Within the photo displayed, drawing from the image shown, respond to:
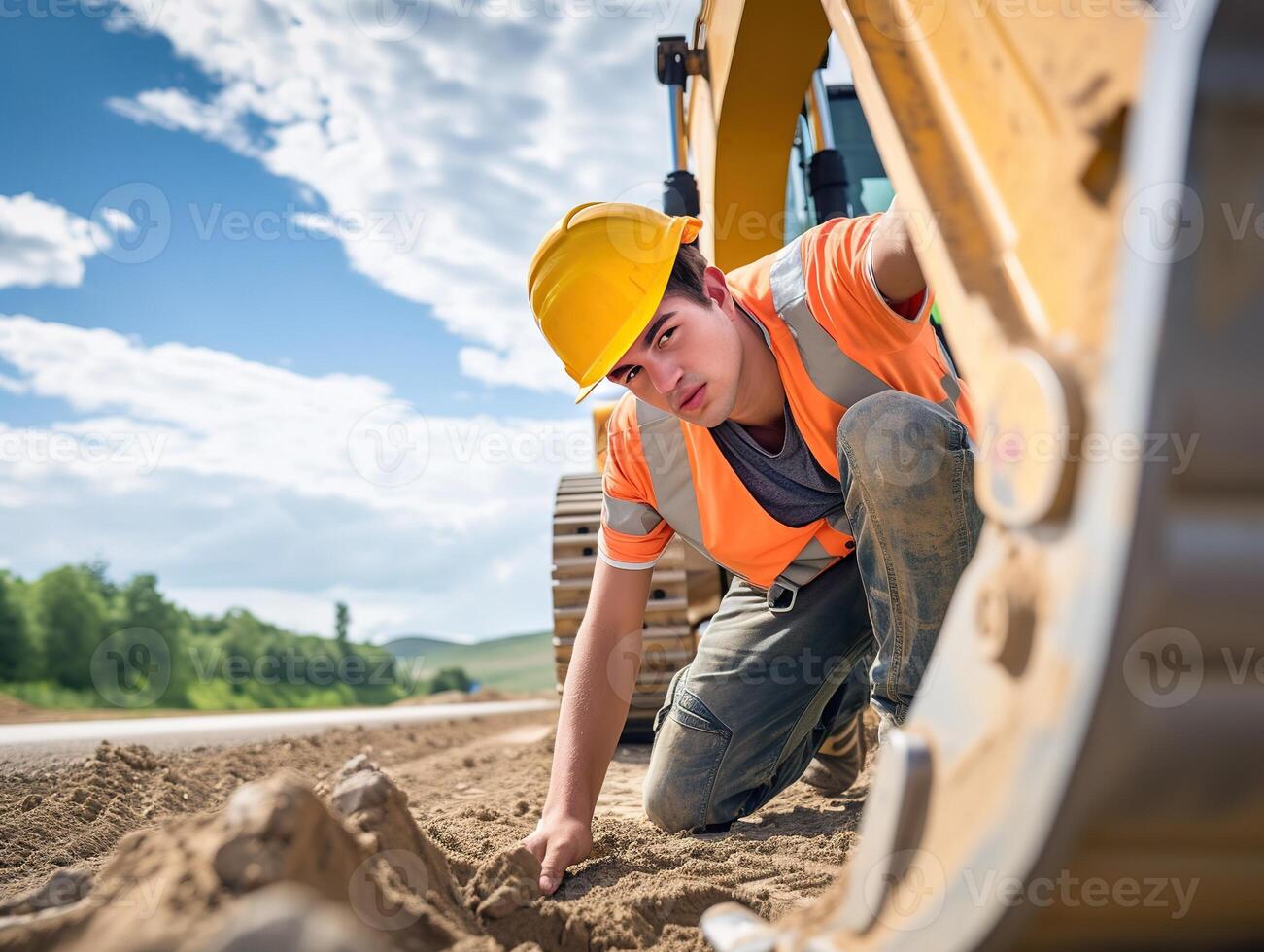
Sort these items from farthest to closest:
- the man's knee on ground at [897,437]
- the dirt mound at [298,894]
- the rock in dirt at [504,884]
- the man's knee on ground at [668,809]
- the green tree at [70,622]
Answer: the green tree at [70,622] → the man's knee on ground at [668,809] → the man's knee on ground at [897,437] → the rock in dirt at [504,884] → the dirt mound at [298,894]

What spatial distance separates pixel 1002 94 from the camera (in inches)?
39.5

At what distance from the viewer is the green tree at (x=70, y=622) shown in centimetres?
1459

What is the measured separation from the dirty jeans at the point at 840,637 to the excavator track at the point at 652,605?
1.00 meters

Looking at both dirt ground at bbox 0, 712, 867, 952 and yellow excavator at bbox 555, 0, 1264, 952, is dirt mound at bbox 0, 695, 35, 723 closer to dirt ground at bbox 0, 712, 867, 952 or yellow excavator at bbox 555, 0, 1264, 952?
dirt ground at bbox 0, 712, 867, 952

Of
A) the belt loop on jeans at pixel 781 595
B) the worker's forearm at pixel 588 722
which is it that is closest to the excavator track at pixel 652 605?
the belt loop on jeans at pixel 781 595

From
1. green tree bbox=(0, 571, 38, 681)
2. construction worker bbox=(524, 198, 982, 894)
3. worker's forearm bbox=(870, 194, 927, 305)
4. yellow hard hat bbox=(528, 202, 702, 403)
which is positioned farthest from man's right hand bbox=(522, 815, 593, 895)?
green tree bbox=(0, 571, 38, 681)

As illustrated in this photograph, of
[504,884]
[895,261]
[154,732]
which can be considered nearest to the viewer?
[504,884]

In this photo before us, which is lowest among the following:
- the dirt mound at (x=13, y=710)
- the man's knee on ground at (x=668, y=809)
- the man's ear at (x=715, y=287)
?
the man's knee on ground at (x=668, y=809)

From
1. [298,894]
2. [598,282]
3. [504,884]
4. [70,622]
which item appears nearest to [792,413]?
[598,282]

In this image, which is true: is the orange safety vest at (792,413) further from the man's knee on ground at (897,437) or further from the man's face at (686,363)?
the man's knee on ground at (897,437)

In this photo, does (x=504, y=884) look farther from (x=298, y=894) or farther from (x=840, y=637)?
(x=840, y=637)

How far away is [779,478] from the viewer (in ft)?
8.25

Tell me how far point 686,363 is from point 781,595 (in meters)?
0.89

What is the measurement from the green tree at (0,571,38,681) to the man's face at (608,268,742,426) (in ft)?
51.6
